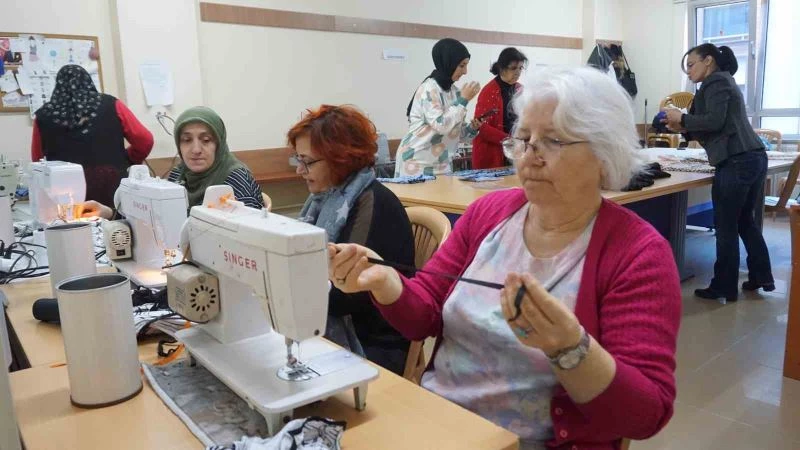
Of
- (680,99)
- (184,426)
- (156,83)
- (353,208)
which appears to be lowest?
(184,426)

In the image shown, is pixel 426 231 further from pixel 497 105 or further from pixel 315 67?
pixel 315 67

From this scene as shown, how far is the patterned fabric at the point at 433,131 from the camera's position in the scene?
3645mm

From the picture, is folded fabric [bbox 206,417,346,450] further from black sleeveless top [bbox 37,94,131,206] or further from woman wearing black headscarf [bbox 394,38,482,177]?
woman wearing black headscarf [bbox 394,38,482,177]

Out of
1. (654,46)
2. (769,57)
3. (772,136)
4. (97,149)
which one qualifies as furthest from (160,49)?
(769,57)

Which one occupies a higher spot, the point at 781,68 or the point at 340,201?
the point at 781,68

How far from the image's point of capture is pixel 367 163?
5.80ft

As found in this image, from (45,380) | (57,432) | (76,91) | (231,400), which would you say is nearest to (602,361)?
(231,400)

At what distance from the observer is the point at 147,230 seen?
1.71 m

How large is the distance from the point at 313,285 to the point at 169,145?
138 inches

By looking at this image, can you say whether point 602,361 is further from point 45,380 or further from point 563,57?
point 563,57

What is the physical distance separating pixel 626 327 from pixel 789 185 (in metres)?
3.84

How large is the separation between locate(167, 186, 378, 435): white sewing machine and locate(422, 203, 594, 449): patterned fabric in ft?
0.96

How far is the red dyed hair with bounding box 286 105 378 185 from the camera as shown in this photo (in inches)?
67.7

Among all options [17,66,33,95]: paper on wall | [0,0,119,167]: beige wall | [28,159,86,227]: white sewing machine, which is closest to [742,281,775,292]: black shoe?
[28,159,86,227]: white sewing machine
